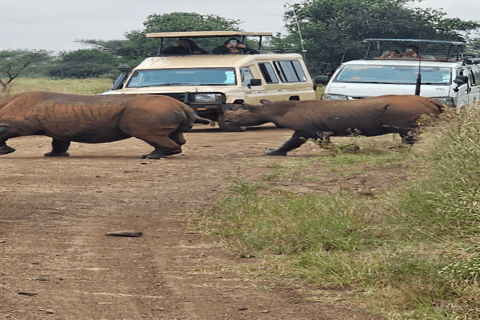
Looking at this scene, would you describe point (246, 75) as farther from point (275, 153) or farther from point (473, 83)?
point (275, 153)

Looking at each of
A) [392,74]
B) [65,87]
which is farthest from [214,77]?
[65,87]

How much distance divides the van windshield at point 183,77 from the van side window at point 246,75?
21 centimetres

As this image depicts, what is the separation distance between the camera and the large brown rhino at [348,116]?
1216 cm

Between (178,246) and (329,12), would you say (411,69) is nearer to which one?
(178,246)

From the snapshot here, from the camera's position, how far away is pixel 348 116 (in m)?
12.5

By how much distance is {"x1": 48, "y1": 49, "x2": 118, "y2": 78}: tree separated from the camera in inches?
1844

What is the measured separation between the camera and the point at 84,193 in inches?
364

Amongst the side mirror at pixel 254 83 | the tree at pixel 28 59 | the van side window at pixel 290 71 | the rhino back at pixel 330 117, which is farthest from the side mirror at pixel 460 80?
the tree at pixel 28 59

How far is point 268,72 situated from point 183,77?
1957 mm

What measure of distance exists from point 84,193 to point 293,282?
412cm

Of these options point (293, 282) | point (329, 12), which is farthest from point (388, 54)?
point (329, 12)

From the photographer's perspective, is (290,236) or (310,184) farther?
(310,184)

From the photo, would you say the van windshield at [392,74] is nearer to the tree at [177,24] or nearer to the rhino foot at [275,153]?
the rhino foot at [275,153]

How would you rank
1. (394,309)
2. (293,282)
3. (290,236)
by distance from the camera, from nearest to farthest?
(394,309)
(293,282)
(290,236)
